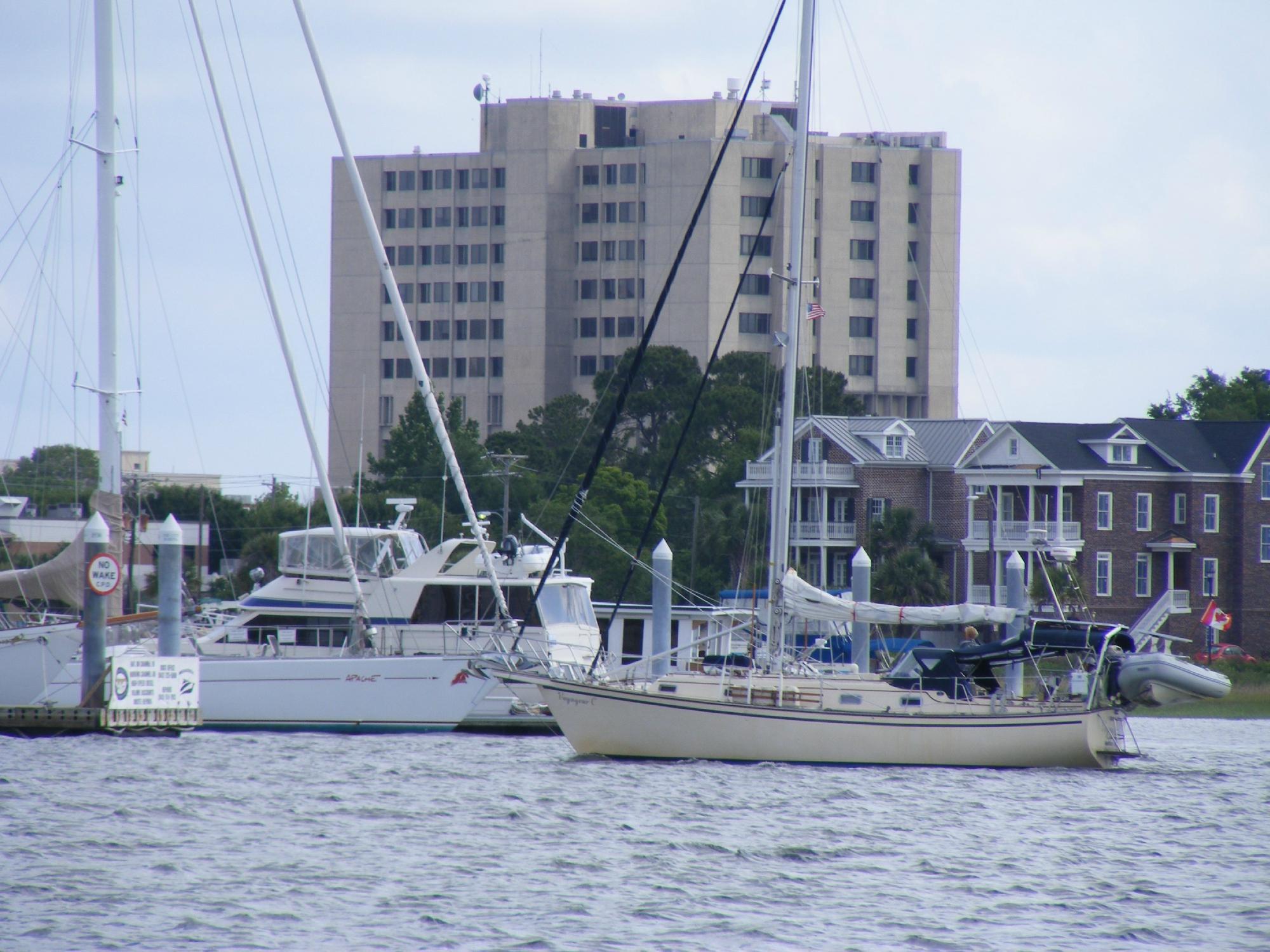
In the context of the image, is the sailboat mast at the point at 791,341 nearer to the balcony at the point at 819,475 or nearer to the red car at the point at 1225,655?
the red car at the point at 1225,655

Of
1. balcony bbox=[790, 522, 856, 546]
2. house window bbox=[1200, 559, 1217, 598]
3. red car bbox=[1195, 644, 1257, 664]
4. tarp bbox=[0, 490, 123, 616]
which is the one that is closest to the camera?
tarp bbox=[0, 490, 123, 616]

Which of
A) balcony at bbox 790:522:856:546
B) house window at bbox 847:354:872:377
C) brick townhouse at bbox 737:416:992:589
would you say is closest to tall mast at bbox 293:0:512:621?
brick townhouse at bbox 737:416:992:589

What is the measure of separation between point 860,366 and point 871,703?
87.6 metres

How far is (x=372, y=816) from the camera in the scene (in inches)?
864

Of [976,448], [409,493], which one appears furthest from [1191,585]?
[409,493]

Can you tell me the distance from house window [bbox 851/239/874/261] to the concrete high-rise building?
0.12 m

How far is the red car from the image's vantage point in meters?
56.9

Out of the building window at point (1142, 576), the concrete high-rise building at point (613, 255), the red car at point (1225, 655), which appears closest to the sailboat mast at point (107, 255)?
the red car at point (1225, 655)

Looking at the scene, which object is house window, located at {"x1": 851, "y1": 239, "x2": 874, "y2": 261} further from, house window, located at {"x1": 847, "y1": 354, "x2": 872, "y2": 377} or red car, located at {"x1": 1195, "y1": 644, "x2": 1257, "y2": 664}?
red car, located at {"x1": 1195, "y1": 644, "x2": 1257, "y2": 664}

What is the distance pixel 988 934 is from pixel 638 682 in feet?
44.7

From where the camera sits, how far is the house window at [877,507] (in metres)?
68.6

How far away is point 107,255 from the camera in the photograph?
3212 centimetres

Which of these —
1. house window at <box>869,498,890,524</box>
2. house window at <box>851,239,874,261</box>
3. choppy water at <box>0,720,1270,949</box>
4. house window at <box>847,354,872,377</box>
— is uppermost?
house window at <box>851,239,874,261</box>

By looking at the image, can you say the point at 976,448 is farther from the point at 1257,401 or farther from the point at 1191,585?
the point at 1257,401
